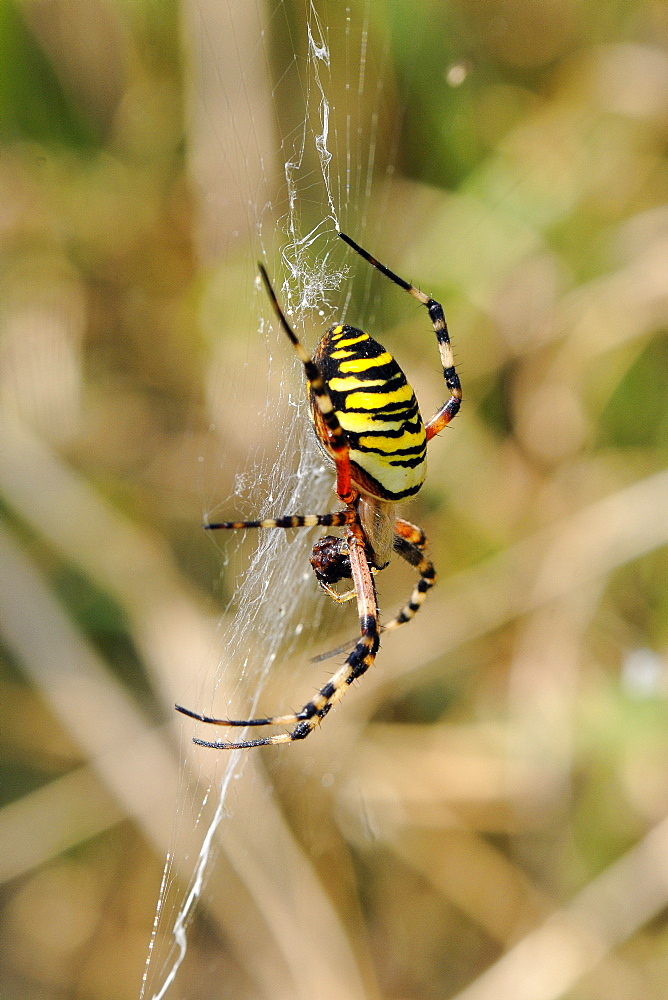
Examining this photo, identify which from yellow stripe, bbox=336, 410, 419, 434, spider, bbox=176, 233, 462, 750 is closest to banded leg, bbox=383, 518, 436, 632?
spider, bbox=176, 233, 462, 750

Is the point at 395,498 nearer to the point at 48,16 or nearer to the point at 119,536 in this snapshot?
the point at 119,536

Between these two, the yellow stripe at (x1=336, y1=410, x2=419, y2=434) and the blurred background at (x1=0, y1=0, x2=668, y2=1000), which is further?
the blurred background at (x1=0, y1=0, x2=668, y2=1000)

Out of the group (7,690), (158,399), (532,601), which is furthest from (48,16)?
(532,601)

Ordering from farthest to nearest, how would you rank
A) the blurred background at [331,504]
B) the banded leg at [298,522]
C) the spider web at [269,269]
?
the blurred background at [331,504] < the spider web at [269,269] < the banded leg at [298,522]

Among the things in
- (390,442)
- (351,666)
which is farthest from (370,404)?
(351,666)

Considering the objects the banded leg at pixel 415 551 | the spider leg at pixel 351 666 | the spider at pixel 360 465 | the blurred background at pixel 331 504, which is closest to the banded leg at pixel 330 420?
the spider at pixel 360 465

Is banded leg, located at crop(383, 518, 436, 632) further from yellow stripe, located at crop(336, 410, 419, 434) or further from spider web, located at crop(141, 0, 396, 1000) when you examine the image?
yellow stripe, located at crop(336, 410, 419, 434)

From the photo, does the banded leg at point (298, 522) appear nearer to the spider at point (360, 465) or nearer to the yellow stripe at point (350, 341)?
the spider at point (360, 465)
